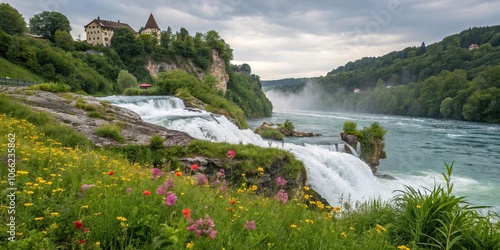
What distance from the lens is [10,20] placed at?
156 feet

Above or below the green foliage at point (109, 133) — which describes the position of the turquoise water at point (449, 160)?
below

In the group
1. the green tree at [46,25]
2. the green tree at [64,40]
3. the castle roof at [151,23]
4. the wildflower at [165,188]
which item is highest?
the castle roof at [151,23]

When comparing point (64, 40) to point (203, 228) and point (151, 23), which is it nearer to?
point (151, 23)

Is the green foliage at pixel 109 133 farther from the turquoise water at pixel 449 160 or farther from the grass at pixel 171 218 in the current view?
the turquoise water at pixel 449 160

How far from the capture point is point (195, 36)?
72.3 meters

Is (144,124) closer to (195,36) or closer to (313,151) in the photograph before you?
(313,151)

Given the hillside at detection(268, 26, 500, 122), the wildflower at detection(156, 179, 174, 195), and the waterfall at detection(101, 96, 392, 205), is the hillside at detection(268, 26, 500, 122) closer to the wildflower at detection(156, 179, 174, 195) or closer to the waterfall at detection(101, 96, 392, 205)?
the waterfall at detection(101, 96, 392, 205)

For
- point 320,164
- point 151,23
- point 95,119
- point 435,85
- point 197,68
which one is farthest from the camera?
point 151,23

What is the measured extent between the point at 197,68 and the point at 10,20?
34.9 metres

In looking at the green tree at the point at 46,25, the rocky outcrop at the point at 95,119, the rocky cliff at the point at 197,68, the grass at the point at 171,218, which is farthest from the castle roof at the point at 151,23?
the grass at the point at 171,218

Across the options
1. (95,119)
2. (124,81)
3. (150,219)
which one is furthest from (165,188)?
(124,81)

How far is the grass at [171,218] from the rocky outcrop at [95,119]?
179 inches

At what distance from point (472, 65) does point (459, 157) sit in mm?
74911

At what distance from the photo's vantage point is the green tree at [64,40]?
55.5m
